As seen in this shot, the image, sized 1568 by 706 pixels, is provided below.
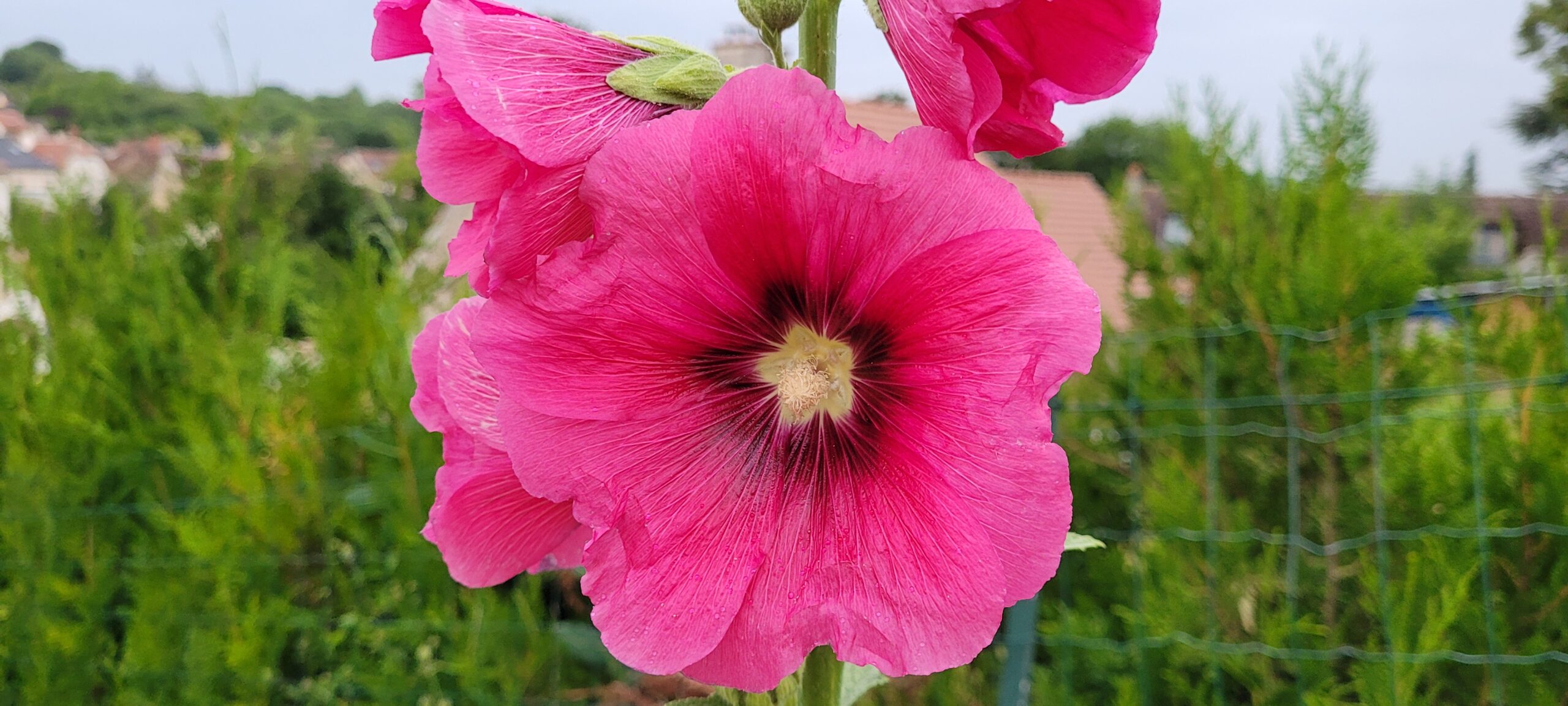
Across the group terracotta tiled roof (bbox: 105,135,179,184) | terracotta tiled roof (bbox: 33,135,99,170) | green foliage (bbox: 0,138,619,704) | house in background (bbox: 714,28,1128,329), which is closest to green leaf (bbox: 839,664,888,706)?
green foliage (bbox: 0,138,619,704)

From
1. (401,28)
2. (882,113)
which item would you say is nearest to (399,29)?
(401,28)

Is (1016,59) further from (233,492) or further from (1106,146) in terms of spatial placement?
(1106,146)

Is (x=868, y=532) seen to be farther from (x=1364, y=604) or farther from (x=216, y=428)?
(x=216, y=428)

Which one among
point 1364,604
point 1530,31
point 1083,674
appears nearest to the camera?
point 1364,604

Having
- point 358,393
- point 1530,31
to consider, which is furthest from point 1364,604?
point 1530,31

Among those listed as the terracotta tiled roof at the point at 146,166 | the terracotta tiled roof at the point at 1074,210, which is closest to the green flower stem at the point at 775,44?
the terracotta tiled roof at the point at 146,166
